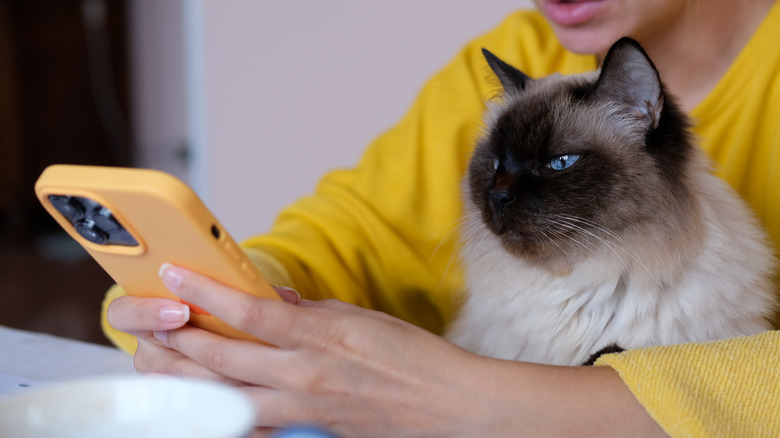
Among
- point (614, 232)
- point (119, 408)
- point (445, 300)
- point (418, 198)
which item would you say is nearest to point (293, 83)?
point (418, 198)

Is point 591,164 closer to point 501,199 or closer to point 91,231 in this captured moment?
point 501,199

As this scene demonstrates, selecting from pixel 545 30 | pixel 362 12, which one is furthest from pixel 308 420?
pixel 362 12

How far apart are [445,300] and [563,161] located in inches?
16.8

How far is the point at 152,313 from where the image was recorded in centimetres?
70

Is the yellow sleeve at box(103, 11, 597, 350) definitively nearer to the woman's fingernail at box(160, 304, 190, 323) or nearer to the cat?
the cat

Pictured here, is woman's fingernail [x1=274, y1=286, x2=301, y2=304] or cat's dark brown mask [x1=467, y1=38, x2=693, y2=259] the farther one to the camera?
cat's dark brown mask [x1=467, y1=38, x2=693, y2=259]

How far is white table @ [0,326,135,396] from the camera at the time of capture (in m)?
0.87

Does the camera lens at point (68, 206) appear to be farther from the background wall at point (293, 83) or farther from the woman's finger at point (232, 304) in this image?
the background wall at point (293, 83)

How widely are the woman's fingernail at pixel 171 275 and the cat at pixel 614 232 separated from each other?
442 millimetres

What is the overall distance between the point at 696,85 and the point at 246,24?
162cm

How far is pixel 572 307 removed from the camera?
35.4 inches

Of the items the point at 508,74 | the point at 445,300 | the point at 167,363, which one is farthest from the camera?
the point at 445,300

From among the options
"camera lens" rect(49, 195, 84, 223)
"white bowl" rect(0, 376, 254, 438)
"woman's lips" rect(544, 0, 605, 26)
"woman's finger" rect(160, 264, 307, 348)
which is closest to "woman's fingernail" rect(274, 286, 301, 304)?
"woman's finger" rect(160, 264, 307, 348)

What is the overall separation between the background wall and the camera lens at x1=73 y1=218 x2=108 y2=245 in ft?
5.76
